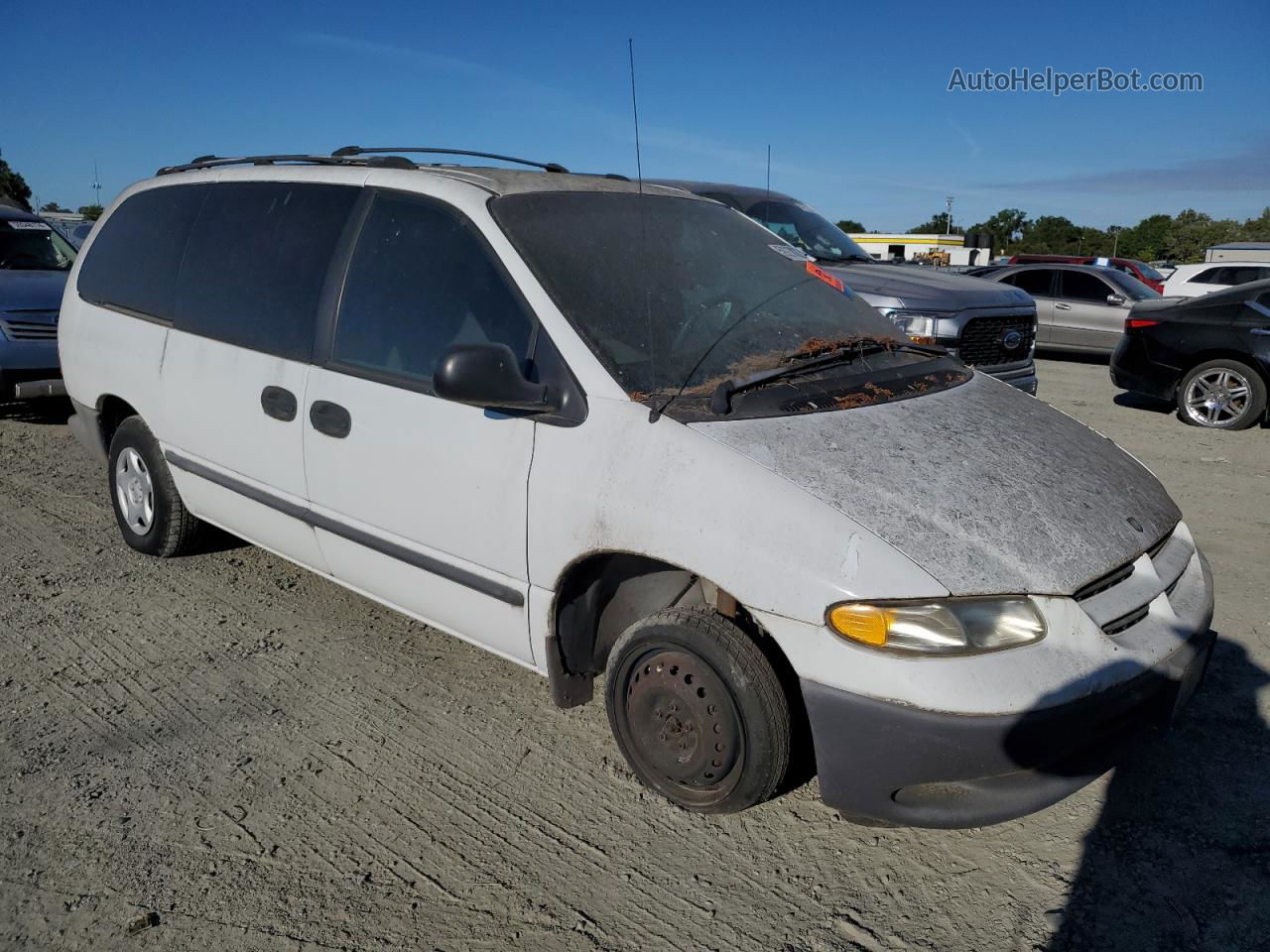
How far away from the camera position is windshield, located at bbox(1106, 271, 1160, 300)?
1363 centimetres

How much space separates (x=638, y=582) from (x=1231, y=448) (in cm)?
705

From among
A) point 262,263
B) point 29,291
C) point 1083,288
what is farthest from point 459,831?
point 1083,288

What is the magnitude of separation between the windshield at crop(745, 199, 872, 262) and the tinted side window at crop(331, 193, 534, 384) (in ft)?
18.7

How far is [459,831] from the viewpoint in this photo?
285 cm

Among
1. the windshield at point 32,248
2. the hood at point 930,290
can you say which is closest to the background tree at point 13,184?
the windshield at point 32,248

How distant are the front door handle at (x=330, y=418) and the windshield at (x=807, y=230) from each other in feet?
19.4

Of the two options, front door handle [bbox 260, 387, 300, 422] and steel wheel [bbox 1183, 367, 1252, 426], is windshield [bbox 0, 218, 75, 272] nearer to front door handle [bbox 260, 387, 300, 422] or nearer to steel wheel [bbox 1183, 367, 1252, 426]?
front door handle [bbox 260, 387, 300, 422]

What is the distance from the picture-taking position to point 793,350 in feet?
10.8

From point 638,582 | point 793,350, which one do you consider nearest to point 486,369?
point 638,582

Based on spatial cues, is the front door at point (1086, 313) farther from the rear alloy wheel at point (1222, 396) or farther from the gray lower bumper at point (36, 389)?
the gray lower bumper at point (36, 389)

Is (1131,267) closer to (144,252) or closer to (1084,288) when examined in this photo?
(1084,288)

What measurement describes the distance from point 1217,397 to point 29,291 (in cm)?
1047

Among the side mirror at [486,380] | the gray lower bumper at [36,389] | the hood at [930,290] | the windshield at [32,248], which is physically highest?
the windshield at [32,248]

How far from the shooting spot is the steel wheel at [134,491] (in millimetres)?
4730
